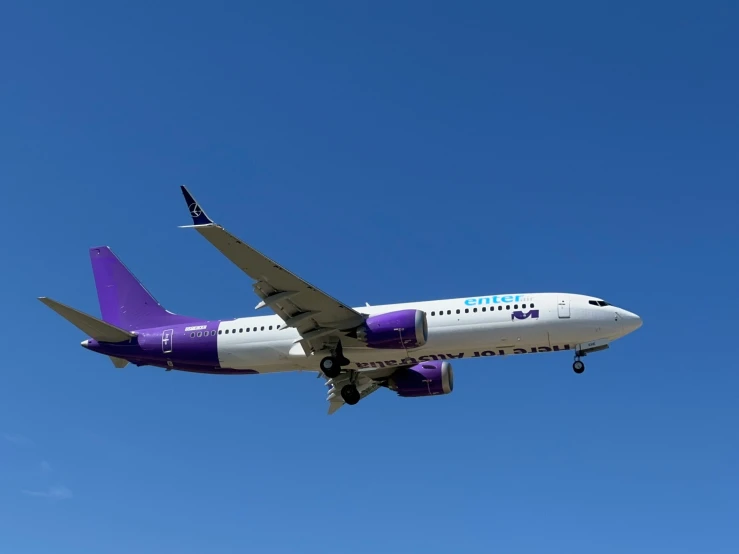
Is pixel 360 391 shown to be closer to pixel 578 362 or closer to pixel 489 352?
pixel 489 352

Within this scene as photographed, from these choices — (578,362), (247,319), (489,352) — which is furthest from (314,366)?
(578,362)

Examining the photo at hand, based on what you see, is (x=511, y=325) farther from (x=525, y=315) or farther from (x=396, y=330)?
(x=396, y=330)

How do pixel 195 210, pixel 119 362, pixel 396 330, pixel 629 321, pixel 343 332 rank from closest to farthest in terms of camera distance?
pixel 195 210
pixel 396 330
pixel 629 321
pixel 343 332
pixel 119 362

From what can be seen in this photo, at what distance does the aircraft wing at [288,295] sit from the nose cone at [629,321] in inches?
459

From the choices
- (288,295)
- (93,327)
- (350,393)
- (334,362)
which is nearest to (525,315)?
(334,362)

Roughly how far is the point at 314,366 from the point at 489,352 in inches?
337

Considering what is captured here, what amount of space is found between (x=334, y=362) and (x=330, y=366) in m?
0.29

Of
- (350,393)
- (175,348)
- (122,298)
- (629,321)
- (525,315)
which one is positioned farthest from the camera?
(122,298)

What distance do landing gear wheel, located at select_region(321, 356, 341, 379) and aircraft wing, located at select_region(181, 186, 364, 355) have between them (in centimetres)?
69

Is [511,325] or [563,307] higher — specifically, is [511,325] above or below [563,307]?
below

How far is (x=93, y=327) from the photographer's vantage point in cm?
4453

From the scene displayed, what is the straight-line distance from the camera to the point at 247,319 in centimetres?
4488

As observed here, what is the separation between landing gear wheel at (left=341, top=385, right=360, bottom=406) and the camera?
1801 inches

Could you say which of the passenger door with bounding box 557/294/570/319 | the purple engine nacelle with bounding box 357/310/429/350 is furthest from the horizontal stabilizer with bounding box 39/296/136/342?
the passenger door with bounding box 557/294/570/319
